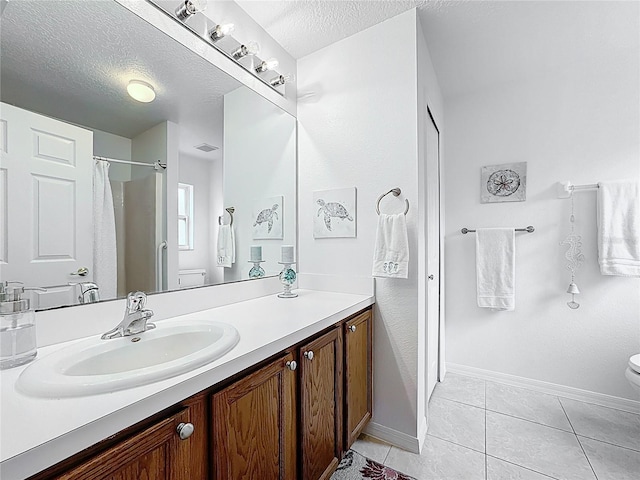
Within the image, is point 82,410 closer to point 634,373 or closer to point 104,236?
point 104,236

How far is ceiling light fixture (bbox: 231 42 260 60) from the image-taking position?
1.56 m

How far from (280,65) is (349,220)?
1132mm

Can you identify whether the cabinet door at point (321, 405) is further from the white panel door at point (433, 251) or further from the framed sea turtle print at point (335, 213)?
the white panel door at point (433, 251)

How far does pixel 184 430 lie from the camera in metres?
0.68

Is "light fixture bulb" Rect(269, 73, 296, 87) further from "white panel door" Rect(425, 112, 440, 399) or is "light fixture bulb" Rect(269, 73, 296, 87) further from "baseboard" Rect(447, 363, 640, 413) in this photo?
"baseboard" Rect(447, 363, 640, 413)

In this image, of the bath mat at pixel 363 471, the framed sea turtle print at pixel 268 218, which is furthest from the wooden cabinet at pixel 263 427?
the framed sea turtle print at pixel 268 218

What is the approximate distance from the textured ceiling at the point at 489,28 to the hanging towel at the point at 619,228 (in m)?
0.88

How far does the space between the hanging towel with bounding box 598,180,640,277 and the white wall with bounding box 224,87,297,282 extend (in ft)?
6.91

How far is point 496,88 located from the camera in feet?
7.84

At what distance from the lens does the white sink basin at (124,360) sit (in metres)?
0.62

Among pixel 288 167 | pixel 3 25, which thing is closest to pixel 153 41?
pixel 3 25

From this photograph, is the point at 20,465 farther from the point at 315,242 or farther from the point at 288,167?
the point at 288,167

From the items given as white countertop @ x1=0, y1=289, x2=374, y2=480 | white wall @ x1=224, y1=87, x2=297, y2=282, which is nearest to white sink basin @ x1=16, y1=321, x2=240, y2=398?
white countertop @ x1=0, y1=289, x2=374, y2=480

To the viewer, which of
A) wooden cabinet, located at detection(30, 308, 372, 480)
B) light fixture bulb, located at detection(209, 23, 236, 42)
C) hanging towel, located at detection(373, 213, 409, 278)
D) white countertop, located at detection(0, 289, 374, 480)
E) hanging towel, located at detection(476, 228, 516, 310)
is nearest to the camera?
white countertop, located at detection(0, 289, 374, 480)
